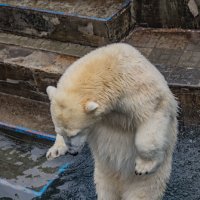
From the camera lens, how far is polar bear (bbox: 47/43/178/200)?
3.32 metres

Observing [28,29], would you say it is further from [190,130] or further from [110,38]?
[190,130]

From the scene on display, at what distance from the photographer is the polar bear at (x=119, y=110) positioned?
3.32 m

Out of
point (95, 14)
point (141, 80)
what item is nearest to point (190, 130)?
point (95, 14)

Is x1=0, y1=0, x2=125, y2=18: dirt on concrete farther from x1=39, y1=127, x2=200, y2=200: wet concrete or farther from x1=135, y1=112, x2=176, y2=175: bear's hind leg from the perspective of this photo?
x1=135, y1=112, x2=176, y2=175: bear's hind leg

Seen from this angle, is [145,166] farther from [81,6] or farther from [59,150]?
[81,6]

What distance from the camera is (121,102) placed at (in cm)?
341

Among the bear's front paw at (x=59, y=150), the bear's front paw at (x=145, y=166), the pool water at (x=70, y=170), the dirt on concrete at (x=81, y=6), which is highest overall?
the bear's front paw at (x=145, y=166)

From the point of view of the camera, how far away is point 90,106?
326cm

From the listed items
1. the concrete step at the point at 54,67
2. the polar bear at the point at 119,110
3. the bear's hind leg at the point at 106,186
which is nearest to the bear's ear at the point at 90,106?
the polar bear at the point at 119,110

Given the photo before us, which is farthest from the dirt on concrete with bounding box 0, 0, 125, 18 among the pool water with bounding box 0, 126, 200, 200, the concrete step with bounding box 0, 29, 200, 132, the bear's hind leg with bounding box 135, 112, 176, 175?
the bear's hind leg with bounding box 135, 112, 176, 175

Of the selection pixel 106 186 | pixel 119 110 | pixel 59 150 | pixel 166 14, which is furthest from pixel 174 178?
pixel 166 14

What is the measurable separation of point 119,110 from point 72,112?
35 cm

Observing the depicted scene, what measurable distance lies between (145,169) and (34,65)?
11.3 ft

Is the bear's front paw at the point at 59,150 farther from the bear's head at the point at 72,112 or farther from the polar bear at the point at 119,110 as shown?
the bear's head at the point at 72,112
